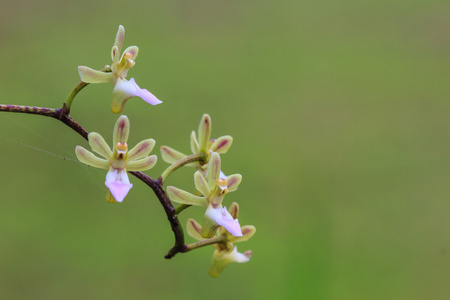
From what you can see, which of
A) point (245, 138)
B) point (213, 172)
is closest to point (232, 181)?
point (213, 172)

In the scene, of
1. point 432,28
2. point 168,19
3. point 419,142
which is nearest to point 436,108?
point 419,142

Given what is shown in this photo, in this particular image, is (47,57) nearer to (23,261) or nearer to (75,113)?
(75,113)

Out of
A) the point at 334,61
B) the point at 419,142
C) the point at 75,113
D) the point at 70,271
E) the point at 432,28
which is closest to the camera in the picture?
the point at 70,271

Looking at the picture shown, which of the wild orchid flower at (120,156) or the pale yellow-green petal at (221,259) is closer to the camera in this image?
the wild orchid flower at (120,156)

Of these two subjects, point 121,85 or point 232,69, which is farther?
point 232,69

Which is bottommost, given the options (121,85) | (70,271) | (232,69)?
(70,271)

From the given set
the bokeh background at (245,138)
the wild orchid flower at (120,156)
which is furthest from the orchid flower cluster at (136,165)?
the bokeh background at (245,138)

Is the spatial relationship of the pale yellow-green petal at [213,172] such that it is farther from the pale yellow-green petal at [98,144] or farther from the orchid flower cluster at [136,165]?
the pale yellow-green petal at [98,144]

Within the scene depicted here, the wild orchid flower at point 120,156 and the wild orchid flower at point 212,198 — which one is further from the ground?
the wild orchid flower at point 120,156

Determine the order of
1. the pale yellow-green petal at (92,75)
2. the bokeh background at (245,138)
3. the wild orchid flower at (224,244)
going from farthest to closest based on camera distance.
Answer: the bokeh background at (245,138), the wild orchid flower at (224,244), the pale yellow-green petal at (92,75)
